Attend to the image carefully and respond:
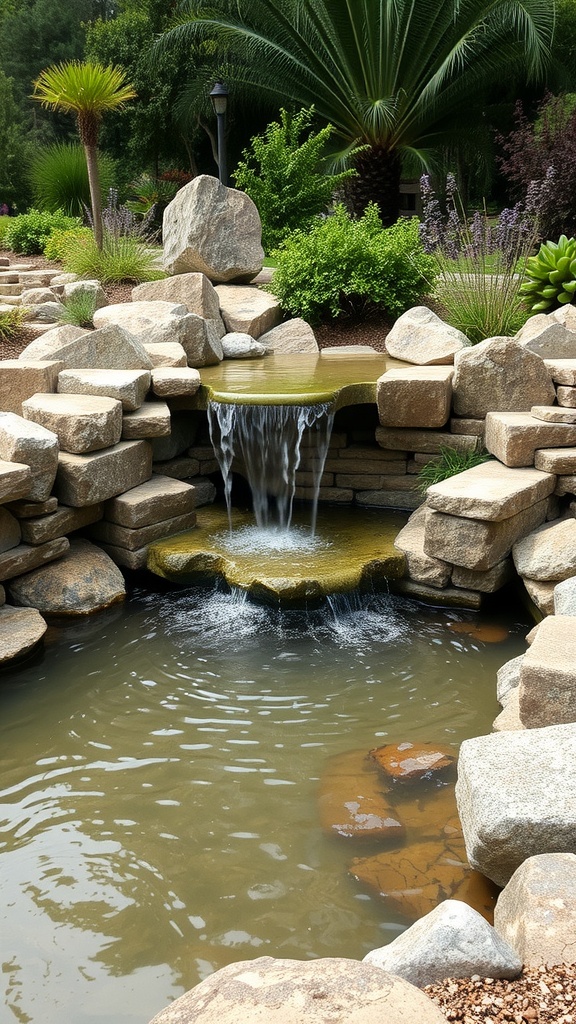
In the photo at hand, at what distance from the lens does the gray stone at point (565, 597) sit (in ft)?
15.2

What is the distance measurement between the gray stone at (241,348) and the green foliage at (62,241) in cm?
359

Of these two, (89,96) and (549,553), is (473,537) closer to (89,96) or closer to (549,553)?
(549,553)

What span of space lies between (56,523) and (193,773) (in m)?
2.26

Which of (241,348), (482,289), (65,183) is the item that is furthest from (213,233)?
(65,183)

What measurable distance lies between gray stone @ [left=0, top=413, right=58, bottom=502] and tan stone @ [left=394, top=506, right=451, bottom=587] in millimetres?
2286

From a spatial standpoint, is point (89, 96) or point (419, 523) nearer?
point (419, 523)

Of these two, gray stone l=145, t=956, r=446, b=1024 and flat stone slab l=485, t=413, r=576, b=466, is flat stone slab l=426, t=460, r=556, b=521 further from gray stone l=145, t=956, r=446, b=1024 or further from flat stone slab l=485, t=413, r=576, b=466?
gray stone l=145, t=956, r=446, b=1024

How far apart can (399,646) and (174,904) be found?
237 centimetres

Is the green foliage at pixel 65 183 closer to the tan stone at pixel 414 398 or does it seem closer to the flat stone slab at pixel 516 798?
the tan stone at pixel 414 398

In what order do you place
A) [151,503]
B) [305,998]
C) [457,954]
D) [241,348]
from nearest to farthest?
1. [305,998]
2. [457,954]
3. [151,503]
4. [241,348]

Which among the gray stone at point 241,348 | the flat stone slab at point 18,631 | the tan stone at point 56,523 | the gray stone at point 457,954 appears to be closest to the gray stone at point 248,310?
the gray stone at point 241,348

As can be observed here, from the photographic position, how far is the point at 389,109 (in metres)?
12.7

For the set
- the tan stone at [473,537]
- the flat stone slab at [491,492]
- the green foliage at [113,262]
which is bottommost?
the tan stone at [473,537]

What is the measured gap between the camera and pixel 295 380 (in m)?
7.12
